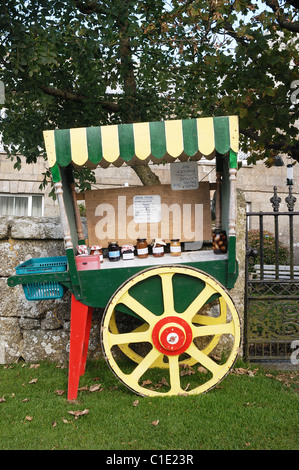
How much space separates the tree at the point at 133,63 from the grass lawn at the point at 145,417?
274 cm

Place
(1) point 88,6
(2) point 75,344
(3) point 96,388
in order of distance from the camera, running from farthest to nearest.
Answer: (1) point 88,6 → (3) point 96,388 → (2) point 75,344

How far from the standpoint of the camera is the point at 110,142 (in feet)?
9.58

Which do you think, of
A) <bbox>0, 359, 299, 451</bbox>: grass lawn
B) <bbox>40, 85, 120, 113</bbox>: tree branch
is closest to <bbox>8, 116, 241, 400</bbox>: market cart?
<bbox>0, 359, 299, 451</bbox>: grass lawn

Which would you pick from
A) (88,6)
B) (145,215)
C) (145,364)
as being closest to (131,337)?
(145,364)

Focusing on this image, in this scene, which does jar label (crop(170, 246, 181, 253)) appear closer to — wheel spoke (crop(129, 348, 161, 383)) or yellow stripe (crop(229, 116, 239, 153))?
wheel spoke (crop(129, 348, 161, 383))

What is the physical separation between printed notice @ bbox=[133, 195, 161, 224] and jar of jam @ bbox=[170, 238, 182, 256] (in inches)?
11.3

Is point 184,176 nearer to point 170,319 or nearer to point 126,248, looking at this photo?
point 126,248

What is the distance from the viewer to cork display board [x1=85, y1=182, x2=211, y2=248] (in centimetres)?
378

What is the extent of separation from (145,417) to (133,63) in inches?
168

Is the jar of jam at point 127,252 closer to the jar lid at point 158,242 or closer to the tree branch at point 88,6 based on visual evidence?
the jar lid at point 158,242

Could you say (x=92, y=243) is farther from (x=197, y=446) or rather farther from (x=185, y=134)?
(x=197, y=446)

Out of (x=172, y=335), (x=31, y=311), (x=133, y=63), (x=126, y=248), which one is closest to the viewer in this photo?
(x=172, y=335)

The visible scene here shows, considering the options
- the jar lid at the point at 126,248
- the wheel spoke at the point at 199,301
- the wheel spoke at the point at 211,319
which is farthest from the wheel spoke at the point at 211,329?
the jar lid at the point at 126,248

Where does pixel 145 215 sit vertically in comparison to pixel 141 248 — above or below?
above
